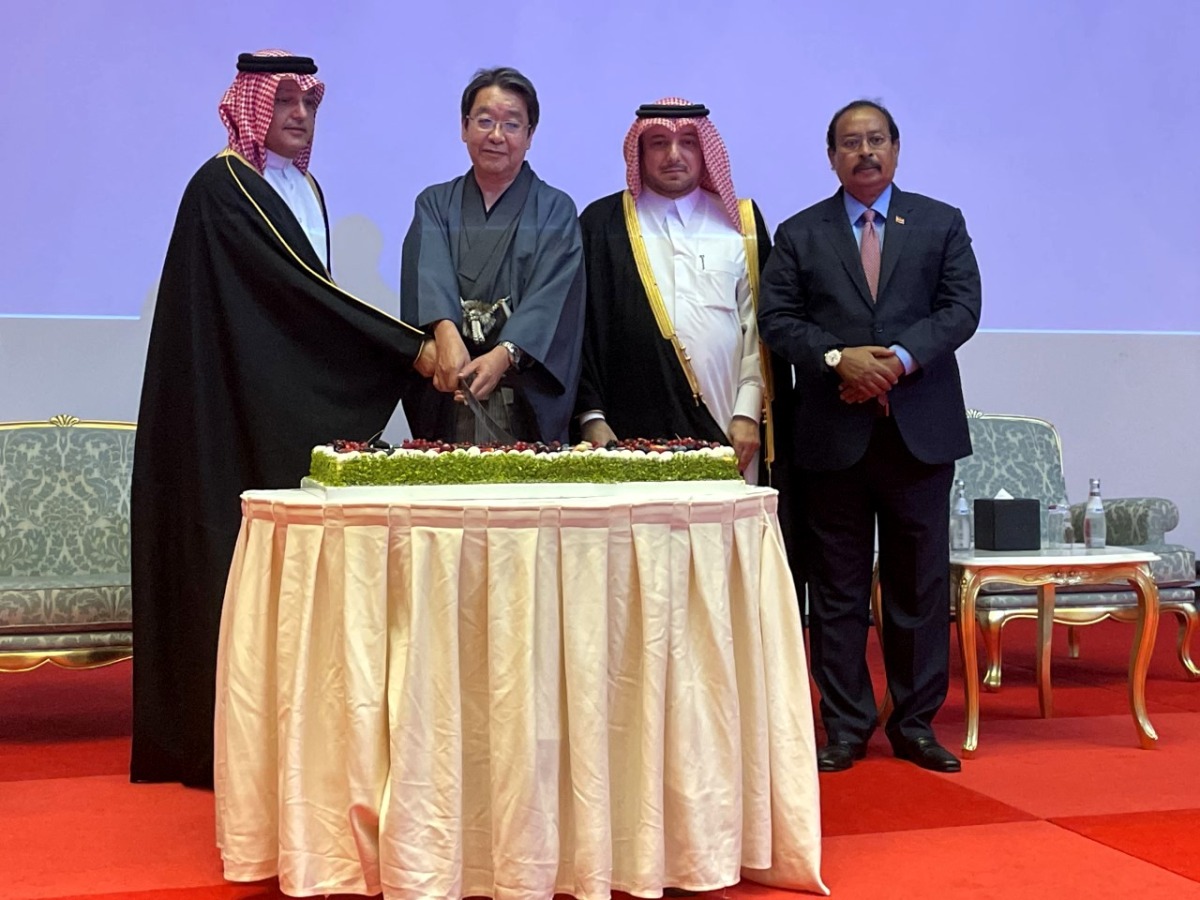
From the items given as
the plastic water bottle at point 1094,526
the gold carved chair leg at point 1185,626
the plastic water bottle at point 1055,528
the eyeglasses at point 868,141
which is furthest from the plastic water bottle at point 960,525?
the eyeglasses at point 868,141

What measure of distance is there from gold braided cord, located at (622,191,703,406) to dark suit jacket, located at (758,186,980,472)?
215 mm

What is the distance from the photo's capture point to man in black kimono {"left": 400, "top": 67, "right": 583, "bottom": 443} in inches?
130

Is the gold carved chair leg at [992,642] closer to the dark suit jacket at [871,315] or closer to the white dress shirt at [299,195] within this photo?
the dark suit jacket at [871,315]

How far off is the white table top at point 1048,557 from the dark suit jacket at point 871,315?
1.12 ft

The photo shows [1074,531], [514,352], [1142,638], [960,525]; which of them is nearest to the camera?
[514,352]

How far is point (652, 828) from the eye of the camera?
245 centimetres

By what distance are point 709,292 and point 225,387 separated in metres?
1.28

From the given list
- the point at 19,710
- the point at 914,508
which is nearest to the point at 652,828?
the point at 914,508

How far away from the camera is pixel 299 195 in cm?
358

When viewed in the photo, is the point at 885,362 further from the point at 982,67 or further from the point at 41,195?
the point at 41,195

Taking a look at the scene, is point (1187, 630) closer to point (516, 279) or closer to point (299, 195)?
point (516, 279)

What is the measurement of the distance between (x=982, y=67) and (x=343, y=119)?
239 cm

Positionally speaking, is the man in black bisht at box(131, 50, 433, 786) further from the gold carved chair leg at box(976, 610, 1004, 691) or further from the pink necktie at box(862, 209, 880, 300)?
the gold carved chair leg at box(976, 610, 1004, 691)

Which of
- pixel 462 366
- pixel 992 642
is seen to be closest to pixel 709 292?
pixel 462 366
